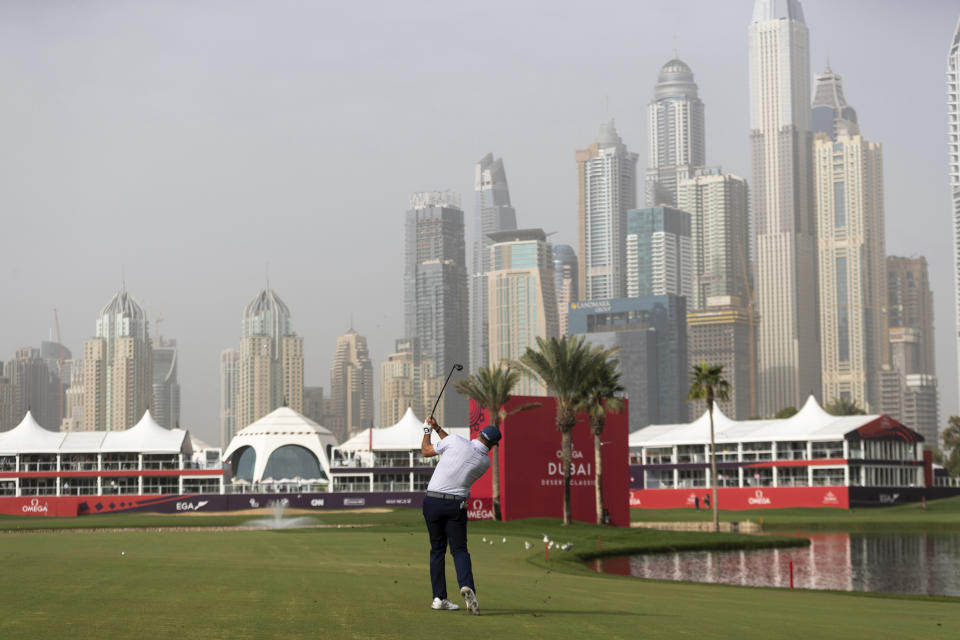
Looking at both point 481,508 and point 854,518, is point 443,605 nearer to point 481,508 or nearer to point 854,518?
point 481,508

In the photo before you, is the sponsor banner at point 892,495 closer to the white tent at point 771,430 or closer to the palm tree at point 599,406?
the white tent at point 771,430

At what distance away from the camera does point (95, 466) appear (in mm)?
110875

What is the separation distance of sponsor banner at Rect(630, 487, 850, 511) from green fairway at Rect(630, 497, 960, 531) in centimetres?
295

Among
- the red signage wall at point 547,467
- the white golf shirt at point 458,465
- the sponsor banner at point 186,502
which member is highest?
the white golf shirt at point 458,465

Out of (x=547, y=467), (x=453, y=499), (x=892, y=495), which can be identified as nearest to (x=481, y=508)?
(x=547, y=467)

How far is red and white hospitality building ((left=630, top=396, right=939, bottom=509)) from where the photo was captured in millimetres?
111688

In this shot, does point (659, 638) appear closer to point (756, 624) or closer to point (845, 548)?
point (756, 624)

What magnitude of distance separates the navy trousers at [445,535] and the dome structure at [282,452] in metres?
116

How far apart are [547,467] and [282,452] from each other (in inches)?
2862

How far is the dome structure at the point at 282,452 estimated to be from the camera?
131m

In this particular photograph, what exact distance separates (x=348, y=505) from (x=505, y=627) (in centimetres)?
9113

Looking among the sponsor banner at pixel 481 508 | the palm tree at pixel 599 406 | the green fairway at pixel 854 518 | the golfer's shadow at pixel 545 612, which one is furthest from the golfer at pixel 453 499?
the green fairway at pixel 854 518

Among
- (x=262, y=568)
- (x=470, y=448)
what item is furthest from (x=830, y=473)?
(x=470, y=448)

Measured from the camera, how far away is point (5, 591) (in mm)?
17312
